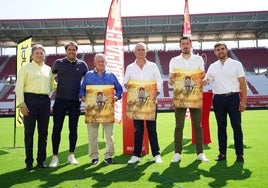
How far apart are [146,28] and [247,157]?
27835mm

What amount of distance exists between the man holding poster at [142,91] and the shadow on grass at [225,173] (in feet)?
3.01

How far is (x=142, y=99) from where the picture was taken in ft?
16.0

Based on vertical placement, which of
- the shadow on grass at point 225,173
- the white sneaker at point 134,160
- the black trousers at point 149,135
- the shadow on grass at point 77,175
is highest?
the black trousers at point 149,135

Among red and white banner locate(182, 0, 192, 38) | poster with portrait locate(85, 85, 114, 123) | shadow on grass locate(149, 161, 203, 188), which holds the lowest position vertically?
shadow on grass locate(149, 161, 203, 188)

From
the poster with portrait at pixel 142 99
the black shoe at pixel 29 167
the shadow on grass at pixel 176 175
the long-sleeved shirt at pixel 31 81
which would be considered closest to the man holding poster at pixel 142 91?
the poster with portrait at pixel 142 99

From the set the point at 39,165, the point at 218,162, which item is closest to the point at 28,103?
the point at 39,165

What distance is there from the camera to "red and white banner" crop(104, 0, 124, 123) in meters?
8.10

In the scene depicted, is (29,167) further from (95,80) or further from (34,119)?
(95,80)

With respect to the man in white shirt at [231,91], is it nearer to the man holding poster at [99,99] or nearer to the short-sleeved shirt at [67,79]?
the man holding poster at [99,99]

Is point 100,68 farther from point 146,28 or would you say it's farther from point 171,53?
point 171,53

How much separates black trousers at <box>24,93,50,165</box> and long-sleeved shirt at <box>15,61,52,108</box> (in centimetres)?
9

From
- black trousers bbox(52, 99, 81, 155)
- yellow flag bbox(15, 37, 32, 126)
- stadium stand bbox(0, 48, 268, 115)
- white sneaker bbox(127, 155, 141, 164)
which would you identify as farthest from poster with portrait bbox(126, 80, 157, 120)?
stadium stand bbox(0, 48, 268, 115)

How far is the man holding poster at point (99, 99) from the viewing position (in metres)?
4.90

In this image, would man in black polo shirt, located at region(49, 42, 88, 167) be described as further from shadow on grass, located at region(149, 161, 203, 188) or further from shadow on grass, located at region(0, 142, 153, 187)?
shadow on grass, located at region(149, 161, 203, 188)
